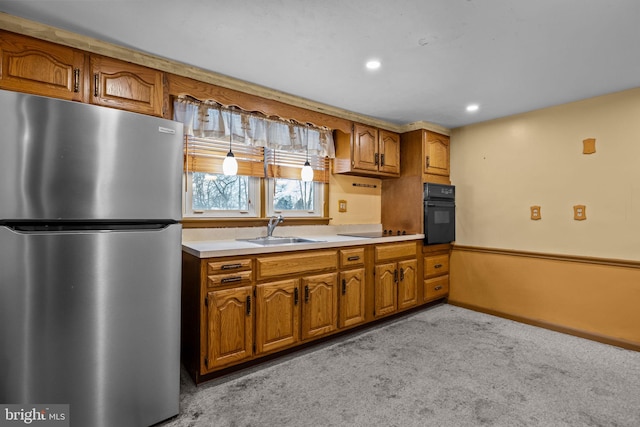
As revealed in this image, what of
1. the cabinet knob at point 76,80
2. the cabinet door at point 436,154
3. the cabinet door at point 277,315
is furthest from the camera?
the cabinet door at point 436,154

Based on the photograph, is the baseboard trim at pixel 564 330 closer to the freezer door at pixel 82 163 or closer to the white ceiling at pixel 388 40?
the white ceiling at pixel 388 40

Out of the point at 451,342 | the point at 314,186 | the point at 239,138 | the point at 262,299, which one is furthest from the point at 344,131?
the point at 451,342

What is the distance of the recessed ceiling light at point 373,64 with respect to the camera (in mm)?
2268

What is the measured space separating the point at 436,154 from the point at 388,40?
2.21 meters

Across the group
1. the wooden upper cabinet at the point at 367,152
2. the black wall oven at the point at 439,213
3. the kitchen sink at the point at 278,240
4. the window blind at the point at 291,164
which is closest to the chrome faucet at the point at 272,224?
the kitchen sink at the point at 278,240

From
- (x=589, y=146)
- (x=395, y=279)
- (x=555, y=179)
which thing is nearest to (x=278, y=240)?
(x=395, y=279)

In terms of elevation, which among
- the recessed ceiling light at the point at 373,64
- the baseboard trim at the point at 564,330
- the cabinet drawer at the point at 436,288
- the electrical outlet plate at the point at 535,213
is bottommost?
the baseboard trim at the point at 564,330

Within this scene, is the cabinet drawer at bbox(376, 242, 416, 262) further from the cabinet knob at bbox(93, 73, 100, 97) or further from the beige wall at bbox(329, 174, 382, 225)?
the cabinet knob at bbox(93, 73, 100, 97)

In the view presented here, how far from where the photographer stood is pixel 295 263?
8.50ft

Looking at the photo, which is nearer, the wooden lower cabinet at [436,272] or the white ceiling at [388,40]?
the white ceiling at [388,40]

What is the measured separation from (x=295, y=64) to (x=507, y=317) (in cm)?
340

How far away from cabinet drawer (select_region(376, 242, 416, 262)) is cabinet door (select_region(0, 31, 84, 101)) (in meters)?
2.71

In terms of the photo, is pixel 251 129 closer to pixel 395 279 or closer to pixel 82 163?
pixel 82 163

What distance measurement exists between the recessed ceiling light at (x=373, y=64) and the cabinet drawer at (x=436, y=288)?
8.21 ft
